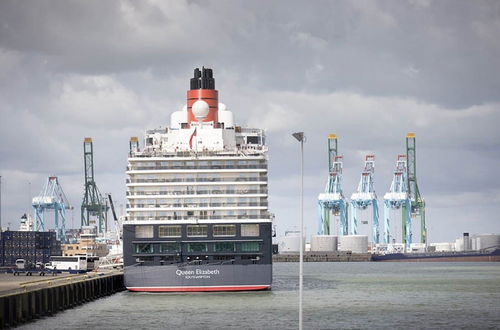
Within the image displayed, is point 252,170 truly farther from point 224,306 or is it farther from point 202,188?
point 224,306

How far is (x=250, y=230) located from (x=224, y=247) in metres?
2.66

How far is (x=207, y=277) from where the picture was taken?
82.8 metres

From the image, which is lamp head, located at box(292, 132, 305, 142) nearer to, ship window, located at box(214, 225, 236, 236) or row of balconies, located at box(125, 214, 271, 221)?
ship window, located at box(214, 225, 236, 236)

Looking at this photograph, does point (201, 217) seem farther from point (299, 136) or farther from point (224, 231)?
point (299, 136)

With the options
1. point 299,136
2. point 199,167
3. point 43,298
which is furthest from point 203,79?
point 299,136

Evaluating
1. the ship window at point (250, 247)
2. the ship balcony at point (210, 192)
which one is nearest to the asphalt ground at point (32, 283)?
the ship balcony at point (210, 192)

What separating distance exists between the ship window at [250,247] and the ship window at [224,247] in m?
0.79

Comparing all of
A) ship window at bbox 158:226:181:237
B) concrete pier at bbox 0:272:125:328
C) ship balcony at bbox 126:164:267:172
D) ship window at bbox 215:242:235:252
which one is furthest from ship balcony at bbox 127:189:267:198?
concrete pier at bbox 0:272:125:328

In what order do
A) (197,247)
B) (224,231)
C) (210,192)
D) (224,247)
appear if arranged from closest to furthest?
(224,247) < (197,247) < (224,231) < (210,192)

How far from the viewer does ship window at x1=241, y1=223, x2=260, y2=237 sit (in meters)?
83.8

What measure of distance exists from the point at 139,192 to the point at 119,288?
23.2m

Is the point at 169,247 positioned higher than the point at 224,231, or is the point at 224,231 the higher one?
the point at 224,231

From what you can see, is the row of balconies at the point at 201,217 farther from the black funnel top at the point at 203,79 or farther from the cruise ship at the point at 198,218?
the black funnel top at the point at 203,79

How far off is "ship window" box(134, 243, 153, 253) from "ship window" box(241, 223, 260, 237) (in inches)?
288
